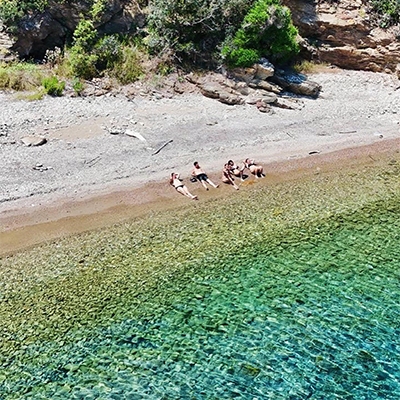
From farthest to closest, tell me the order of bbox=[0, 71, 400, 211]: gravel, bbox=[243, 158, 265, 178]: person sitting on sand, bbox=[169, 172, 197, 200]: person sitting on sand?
bbox=[243, 158, 265, 178]: person sitting on sand
bbox=[0, 71, 400, 211]: gravel
bbox=[169, 172, 197, 200]: person sitting on sand

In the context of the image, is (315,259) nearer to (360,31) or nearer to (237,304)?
(237,304)

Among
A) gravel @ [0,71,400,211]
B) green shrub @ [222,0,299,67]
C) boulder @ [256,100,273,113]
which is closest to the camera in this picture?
gravel @ [0,71,400,211]

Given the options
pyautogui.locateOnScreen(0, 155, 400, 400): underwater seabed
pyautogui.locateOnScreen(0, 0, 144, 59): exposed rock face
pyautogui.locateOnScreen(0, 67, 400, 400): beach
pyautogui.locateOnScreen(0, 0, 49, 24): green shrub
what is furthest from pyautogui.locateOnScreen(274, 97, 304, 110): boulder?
pyautogui.locateOnScreen(0, 0, 49, 24): green shrub

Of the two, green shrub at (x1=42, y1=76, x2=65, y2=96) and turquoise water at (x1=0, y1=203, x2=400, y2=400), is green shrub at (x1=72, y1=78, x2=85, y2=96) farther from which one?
turquoise water at (x1=0, y1=203, x2=400, y2=400)

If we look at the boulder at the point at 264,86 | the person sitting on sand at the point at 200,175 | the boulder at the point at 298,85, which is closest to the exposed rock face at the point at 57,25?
the boulder at the point at 264,86

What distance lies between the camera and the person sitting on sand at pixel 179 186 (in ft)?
57.0

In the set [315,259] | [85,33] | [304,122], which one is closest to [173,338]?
[315,259]

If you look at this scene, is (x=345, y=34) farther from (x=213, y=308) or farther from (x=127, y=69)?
(x=213, y=308)

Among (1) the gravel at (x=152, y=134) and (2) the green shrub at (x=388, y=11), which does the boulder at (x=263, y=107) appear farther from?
(2) the green shrub at (x=388, y=11)

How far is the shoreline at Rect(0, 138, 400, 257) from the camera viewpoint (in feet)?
49.8

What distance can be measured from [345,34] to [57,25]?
16.7m

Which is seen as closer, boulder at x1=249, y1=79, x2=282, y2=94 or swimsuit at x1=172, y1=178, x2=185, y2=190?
swimsuit at x1=172, y1=178, x2=185, y2=190

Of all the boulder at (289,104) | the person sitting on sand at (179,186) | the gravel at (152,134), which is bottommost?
the person sitting on sand at (179,186)

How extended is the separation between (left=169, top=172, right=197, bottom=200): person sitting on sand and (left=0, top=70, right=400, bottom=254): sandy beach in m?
0.35
